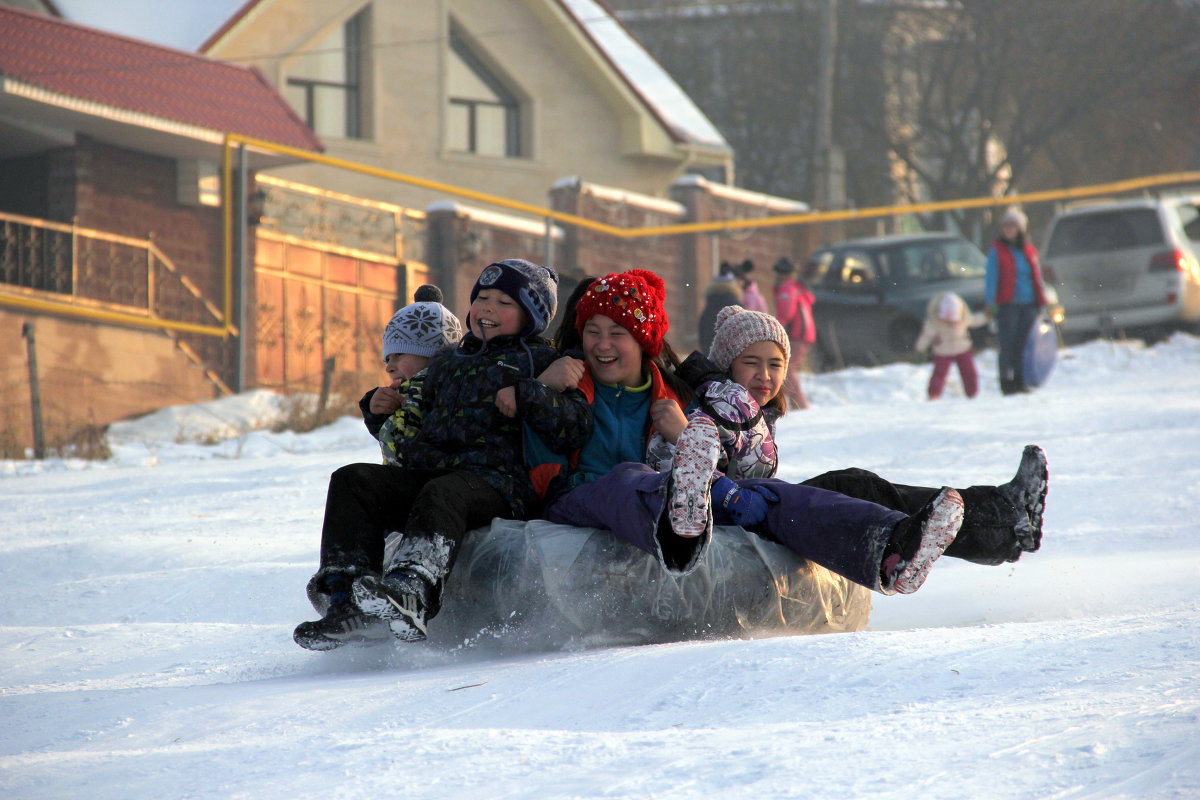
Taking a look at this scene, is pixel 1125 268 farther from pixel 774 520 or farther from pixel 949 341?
pixel 774 520

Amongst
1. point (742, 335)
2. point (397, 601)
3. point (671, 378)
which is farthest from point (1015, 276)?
point (397, 601)

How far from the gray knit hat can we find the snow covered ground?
1.01 meters

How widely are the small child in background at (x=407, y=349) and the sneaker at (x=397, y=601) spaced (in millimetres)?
786

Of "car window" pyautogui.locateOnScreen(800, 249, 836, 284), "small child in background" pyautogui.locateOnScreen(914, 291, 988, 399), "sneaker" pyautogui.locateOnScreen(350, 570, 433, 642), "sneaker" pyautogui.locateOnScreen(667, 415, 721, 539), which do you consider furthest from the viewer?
"car window" pyautogui.locateOnScreen(800, 249, 836, 284)

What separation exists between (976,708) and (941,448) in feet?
18.2

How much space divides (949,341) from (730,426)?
8.17 metres

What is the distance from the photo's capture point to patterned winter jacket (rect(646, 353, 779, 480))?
4.34 metres

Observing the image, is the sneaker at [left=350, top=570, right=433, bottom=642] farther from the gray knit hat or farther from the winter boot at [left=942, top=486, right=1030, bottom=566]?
the winter boot at [left=942, top=486, right=1030, bottom=566]

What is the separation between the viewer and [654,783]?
260cm

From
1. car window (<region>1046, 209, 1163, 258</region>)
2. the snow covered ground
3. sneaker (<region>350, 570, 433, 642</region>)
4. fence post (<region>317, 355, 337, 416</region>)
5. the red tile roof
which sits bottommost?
the snow covered ground

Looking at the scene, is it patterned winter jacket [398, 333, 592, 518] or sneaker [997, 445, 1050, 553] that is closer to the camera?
sneaker [997, 445, 1050, 553]

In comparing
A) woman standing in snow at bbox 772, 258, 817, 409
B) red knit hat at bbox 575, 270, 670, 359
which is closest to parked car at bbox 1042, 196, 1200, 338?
woman standing in snow at bbox 772, 258, 817, 409

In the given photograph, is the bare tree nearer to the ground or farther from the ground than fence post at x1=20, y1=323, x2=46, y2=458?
farther from the ground

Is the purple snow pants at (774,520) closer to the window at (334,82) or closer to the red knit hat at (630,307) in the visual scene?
the red knit hat at (630,307)
